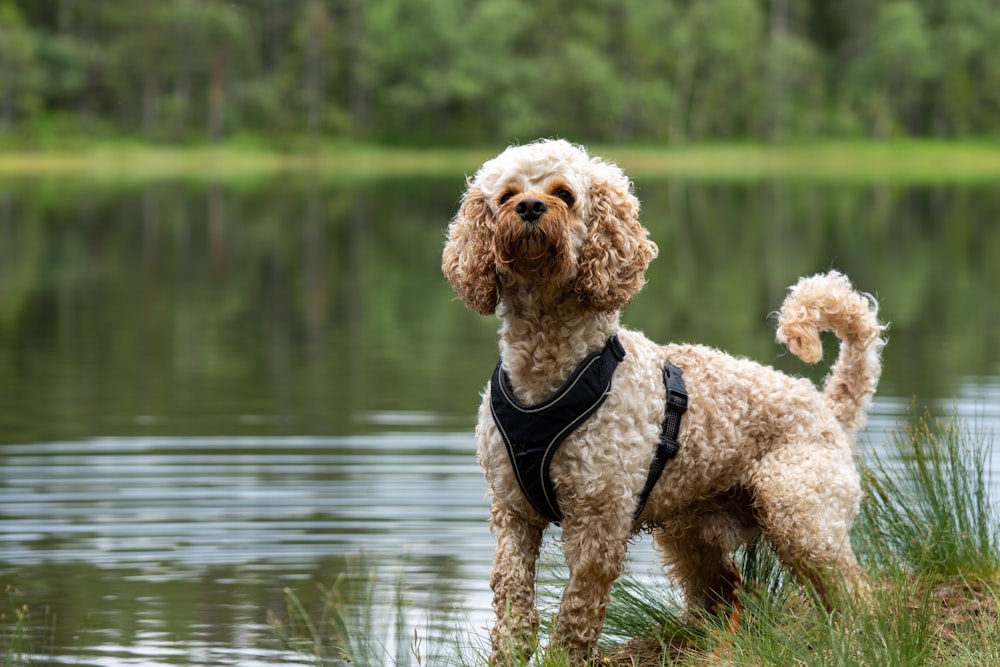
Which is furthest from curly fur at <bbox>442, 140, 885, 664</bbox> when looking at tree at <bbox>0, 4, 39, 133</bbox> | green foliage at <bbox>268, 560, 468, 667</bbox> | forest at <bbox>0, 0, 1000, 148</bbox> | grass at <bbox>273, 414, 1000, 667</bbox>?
tree at <bbox>0, 4, 39, 133</bbox>

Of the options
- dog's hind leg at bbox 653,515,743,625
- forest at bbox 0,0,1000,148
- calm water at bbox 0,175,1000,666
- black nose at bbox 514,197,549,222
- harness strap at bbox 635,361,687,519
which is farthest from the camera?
forest at bbox 0,0,1000,148

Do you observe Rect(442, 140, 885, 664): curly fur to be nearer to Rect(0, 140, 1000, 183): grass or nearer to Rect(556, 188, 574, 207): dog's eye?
Rect(556, 188, 574, 207): dog's eye

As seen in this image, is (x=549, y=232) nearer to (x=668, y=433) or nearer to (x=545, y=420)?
(x=545, y=420)

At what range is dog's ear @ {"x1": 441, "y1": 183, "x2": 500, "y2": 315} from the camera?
4.50 m

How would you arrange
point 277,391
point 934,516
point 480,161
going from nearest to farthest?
point 934,516, point 277,391, point 480,161

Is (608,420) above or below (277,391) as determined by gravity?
above

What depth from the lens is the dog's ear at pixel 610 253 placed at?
175 inches

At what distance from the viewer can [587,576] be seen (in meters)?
4.61

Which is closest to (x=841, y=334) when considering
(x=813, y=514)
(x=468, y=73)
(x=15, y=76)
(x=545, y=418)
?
(x=813, y=514)

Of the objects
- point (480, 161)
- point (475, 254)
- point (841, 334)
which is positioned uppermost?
point (475, 254)

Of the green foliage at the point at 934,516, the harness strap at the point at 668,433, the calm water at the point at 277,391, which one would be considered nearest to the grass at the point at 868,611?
the green foliage at the point at 934,516

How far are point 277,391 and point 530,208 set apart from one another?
846 centimetres

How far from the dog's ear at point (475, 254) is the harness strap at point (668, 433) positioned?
0.67m

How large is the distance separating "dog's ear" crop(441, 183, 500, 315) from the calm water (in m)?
0.85
